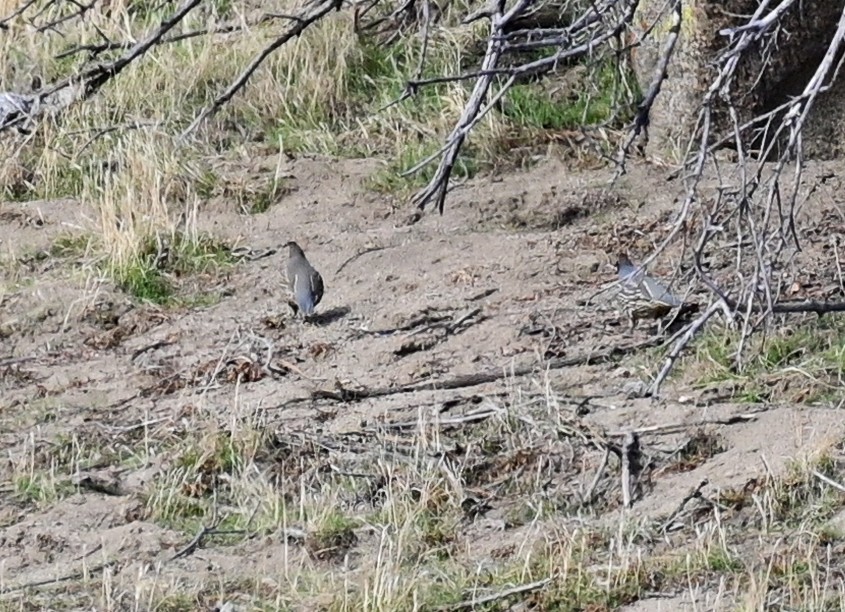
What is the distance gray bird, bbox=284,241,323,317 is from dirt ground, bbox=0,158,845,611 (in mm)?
134

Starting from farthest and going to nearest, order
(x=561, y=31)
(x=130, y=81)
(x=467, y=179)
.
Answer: (x=130, y=81)
(x=467, y=179)
(x=561, y=31)

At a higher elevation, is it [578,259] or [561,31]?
[561,31]

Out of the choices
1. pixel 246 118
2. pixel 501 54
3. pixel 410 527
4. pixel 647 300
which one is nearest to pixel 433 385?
pixel 647 300

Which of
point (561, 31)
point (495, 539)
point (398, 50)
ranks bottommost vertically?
point (495, 539)

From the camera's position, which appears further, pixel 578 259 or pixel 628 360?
pixel 578 259

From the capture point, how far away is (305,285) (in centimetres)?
805

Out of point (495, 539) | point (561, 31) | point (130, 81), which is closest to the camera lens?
point (495, 539)

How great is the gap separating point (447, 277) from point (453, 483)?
7.92 ft

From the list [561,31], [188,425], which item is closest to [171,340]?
[188,425]

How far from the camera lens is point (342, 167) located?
9.86 m

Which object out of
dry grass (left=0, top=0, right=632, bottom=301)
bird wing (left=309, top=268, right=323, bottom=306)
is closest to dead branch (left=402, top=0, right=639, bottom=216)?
bird wing (left=309, top=268, right=323, bottom=306)

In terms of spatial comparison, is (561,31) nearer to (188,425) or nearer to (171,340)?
(188,425)

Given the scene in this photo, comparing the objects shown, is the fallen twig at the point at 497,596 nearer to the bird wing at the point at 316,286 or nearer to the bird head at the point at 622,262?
the bird head at the point at 622,262

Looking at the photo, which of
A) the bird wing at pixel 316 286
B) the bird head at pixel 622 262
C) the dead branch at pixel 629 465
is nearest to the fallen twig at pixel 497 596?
the dead branch at pixel 629 465
